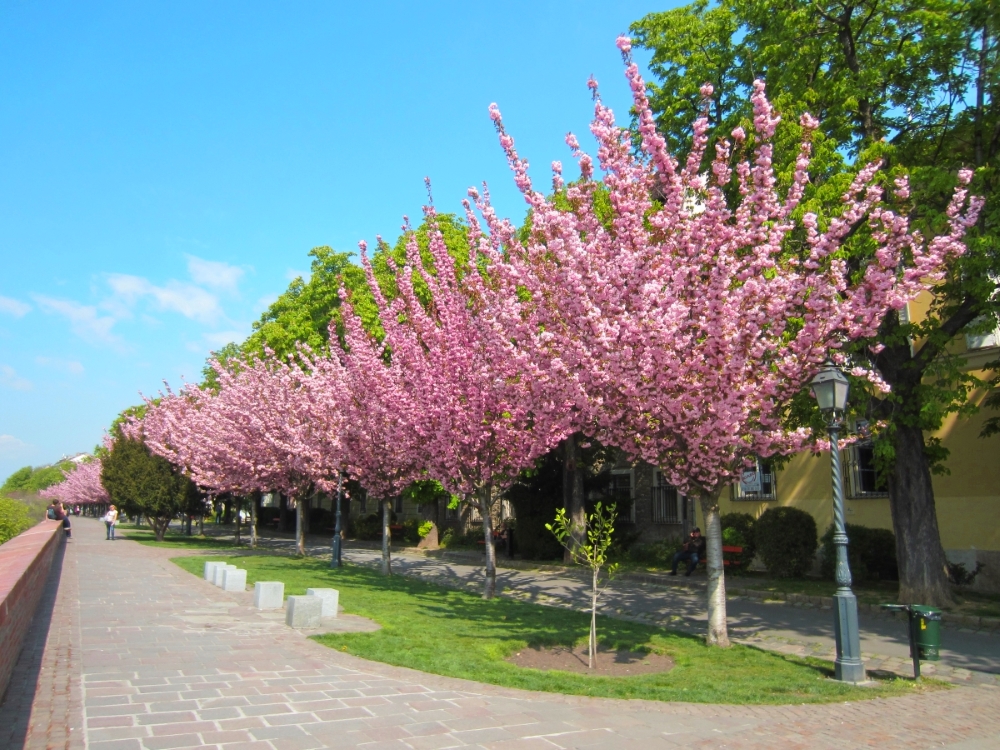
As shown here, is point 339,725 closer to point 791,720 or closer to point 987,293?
point 791,720

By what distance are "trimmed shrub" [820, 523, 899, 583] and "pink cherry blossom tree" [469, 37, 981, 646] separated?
8126 mm

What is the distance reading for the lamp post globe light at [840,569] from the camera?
27.4ft

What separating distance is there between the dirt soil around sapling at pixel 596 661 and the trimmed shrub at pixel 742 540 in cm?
1007

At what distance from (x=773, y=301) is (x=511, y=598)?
948cm

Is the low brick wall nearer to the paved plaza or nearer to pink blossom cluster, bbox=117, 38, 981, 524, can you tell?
the paved plaza

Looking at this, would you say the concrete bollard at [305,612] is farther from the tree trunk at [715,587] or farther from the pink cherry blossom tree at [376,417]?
the tree trunk at [715,587]

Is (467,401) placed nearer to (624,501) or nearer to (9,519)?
(624,501)

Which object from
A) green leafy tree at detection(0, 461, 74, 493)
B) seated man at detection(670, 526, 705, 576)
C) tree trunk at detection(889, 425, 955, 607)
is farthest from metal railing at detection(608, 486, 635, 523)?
green leafy tree at detection(0, 461, 74, 493)

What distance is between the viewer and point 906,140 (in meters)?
13.1

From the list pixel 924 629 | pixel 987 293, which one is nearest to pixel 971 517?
pixel 987 293

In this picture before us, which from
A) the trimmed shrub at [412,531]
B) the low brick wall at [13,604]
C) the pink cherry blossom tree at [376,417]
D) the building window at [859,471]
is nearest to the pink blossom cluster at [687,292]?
the pink cherry blossom tree at [376,417]

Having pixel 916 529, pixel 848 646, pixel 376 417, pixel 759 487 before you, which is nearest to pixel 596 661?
pixel 848 646

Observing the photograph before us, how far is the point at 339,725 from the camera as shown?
6078mm

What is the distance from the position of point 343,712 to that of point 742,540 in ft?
49.5
